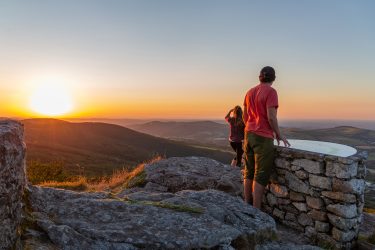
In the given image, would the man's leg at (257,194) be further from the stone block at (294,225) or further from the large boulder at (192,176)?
the large boulder at (192,176)

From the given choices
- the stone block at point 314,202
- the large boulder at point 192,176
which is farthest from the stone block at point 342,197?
the large boulder at point 192,176

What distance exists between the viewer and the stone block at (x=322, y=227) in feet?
22.6

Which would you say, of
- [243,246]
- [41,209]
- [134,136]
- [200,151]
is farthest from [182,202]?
[134,136]

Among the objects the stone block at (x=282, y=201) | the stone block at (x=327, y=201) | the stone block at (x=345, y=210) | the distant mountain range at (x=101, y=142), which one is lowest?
the distant mountain range at (x=101, y=142)

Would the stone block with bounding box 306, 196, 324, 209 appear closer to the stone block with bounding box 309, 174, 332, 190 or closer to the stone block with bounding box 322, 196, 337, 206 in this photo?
the stone block with bounding box 322, 196, 337, 206

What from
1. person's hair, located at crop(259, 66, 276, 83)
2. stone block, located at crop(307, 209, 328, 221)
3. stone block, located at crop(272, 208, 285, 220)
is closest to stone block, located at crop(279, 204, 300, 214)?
stone block, located at crop(272, 208, 285, 220)

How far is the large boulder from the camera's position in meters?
10.2

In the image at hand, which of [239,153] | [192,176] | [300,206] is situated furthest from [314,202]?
[239,153]

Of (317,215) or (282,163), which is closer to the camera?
(317,215)

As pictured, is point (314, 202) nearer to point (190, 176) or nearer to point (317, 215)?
point (317, 215)

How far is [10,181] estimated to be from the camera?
3.53 m

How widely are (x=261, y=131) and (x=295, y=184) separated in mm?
1484

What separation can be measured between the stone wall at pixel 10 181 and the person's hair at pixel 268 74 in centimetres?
498

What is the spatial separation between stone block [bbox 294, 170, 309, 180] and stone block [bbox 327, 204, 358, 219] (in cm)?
79
